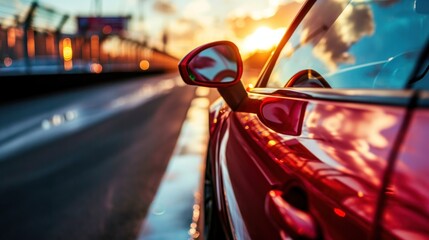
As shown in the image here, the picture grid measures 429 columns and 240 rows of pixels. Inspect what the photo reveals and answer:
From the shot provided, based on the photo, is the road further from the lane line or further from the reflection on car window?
the reflection on car window

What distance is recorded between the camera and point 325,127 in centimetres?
120

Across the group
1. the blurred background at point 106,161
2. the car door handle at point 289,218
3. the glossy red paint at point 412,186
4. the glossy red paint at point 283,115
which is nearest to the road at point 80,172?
the blurred background at point 106,161

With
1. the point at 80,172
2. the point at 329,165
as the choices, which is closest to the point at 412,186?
the point at 329,165

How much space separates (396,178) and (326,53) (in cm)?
149

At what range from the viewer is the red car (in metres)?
0.86

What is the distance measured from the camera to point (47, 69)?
2344 centimetres

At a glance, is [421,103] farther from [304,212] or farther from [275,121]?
[275,121]

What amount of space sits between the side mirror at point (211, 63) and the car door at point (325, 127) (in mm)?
205

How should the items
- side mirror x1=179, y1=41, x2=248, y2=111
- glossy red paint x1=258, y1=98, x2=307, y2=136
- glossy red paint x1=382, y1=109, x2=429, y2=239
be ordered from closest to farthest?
glossy red paint x1=382, y1=109, x2=429, y2=239 → glossy red paint x1=258, y1=98, x2=307, y2=136 → side mirror x1=179, y1=41, x2=248, y2=111

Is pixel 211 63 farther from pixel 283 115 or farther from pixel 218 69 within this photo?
pixel 283 115

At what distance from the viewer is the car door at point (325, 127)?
3.14 ft

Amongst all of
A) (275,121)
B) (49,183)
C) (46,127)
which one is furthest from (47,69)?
(275,121)

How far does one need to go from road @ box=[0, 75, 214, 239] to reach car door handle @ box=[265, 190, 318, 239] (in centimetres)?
279

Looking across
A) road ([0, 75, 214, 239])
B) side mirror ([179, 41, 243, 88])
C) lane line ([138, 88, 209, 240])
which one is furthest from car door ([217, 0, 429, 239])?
road ([0, 75, 214, 239])
